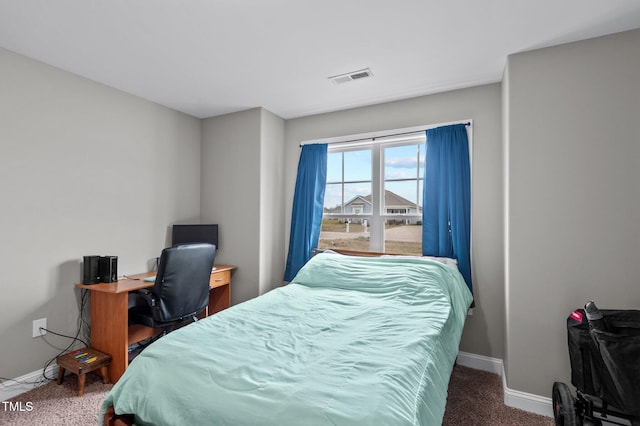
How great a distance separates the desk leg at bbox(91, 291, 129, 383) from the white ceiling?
6.23 feet

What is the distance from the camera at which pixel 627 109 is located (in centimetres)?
195

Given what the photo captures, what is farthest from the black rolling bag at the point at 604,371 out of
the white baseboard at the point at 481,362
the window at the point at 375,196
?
the window at the point at 375,196

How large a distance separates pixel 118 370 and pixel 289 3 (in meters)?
2.96

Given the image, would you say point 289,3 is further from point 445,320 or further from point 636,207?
point 636,207

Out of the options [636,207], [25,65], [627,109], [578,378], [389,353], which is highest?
[25,65]

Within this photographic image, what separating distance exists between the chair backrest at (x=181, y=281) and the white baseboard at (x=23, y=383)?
3.21 feet

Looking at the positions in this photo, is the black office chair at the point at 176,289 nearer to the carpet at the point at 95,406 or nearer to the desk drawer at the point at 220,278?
the desk drawer at the point at 220,278

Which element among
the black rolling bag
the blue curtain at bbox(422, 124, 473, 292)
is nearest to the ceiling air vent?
the blue curtain at bbox(422, 124, 473, 292)

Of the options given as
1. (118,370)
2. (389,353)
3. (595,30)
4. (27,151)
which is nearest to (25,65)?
(27,151)

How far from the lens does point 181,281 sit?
2508 millimetres

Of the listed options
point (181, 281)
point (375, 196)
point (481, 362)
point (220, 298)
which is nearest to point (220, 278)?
point (220, 298)

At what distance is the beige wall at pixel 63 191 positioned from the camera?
2.29 m

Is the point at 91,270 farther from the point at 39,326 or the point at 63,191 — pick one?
the point at 63,191

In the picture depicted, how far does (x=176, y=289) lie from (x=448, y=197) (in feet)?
8.26
